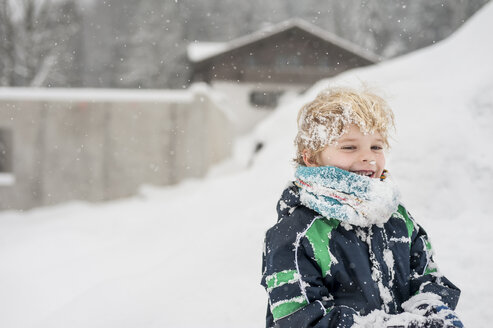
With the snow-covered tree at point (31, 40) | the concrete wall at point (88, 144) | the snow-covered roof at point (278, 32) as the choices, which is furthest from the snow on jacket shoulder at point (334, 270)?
the snow-covered tree at point (31, 40)

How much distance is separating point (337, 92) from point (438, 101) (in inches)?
85.6

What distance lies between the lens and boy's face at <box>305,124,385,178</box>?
4.33 ft

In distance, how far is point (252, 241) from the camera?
2736 mm

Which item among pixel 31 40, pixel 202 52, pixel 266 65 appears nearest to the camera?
pixel 31 40

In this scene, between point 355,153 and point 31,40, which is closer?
point 355,153

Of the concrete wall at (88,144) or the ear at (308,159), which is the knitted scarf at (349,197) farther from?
the concrete wall at (88,144)

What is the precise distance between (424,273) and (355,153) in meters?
0.51

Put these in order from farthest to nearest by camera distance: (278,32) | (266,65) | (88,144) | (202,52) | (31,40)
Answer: (202,52) → (266,65) → (278,32) → (31,40) → (88,144)

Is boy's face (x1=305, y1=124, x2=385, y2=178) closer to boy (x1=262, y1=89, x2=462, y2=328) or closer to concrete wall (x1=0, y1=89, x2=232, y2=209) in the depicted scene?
boy (x1=262, y1=89, x2=462, y2=328)

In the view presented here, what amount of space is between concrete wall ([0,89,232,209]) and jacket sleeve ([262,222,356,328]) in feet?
19.2

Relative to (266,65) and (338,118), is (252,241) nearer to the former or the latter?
(338,118)

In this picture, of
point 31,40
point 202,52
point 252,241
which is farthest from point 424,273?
point 202,52

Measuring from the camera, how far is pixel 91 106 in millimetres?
6715

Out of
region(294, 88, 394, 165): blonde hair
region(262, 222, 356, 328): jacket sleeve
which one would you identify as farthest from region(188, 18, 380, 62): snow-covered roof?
region(262, 222, 356, 328): jacket sleeve
